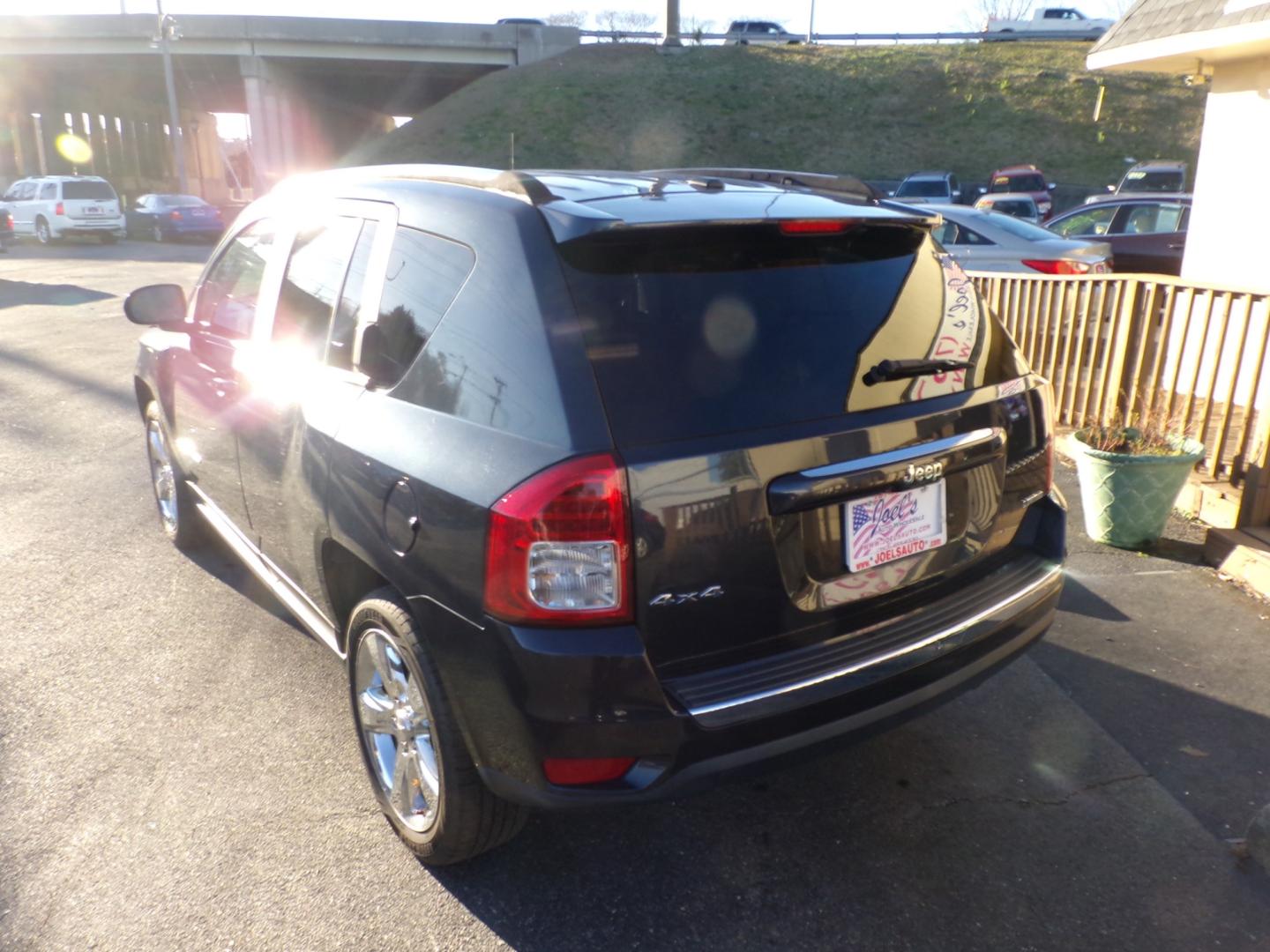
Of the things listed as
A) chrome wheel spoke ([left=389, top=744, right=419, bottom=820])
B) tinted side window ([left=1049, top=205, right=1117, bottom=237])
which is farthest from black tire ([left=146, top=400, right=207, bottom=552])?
tinted side window ([left=1049, top=205, right=1117, bottom=237])

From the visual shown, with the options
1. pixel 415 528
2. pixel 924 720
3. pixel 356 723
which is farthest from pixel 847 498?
pixel 356 723

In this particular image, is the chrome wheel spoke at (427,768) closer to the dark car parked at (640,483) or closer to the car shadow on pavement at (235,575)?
the dark car parked at (640,483)

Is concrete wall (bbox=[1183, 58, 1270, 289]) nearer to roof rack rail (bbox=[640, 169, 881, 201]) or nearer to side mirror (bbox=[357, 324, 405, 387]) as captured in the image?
roof rack rail (bbox=[640, 169, 881, 201])

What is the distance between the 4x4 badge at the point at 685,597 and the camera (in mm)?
2275

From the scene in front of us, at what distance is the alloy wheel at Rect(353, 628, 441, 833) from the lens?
8.94ft

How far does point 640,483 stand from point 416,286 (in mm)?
984

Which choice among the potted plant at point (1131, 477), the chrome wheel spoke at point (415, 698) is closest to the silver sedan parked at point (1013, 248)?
the potted plant at point (1131, 477)

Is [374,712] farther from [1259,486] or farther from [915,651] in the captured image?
[1259,486]

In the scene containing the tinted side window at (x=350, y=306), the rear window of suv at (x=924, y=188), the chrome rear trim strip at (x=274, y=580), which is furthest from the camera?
the rear window of suv at (x=924, y=188)

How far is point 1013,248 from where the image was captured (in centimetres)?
1021

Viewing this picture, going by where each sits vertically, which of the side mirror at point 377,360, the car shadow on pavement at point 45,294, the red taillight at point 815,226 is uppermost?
the red taillight at point 815,226

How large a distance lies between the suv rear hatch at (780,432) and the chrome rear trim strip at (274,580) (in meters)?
1.42

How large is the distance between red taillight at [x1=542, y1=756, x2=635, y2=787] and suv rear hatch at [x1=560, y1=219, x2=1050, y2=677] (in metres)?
0.24

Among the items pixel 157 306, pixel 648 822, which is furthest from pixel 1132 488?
pixel 157 306
